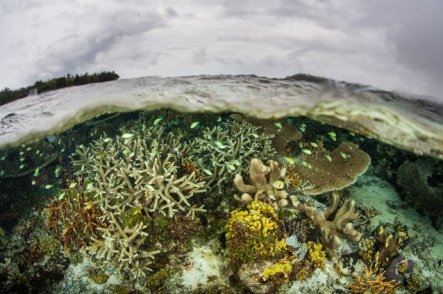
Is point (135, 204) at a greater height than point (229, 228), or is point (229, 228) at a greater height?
point (135, 204)

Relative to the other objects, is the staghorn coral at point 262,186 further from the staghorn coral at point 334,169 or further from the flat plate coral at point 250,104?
the flat plate coral at point 250,104

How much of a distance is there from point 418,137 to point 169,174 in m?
8.02

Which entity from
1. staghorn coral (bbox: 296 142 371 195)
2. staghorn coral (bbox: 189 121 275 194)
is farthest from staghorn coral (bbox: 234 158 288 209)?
staghorn coral (bbox: 296 142 371 195)

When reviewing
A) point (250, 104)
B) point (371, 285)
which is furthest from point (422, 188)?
point (250, 104)

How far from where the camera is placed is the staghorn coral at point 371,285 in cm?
666

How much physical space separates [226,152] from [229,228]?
2337mm

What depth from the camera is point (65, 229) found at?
7512mm

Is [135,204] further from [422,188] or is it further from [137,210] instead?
[422,188]

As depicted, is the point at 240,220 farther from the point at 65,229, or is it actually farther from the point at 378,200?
the point at 378,200

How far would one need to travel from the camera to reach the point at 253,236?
633 cm

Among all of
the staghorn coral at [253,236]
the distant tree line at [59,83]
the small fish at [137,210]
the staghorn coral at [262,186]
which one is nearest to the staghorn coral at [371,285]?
the staghorn coral at [253,236]

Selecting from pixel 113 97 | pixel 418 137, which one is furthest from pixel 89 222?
pixel 418 137

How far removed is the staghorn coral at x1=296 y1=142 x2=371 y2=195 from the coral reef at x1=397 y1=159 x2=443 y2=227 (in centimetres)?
230

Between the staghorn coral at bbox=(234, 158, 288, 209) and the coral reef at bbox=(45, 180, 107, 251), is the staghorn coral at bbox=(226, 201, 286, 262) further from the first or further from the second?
the coral reef at bbox=(45, 180, 107, 251)
